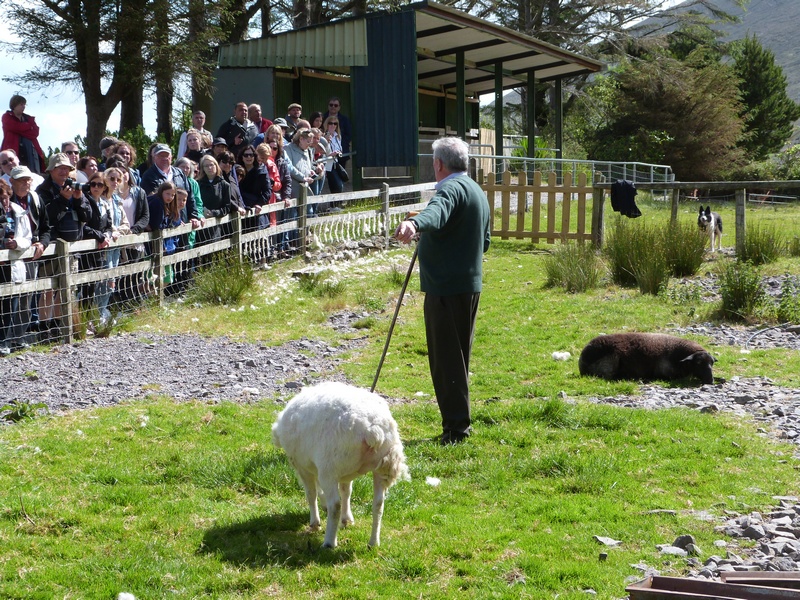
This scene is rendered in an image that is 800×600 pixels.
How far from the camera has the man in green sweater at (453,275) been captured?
650 cm

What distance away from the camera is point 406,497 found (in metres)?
5.60

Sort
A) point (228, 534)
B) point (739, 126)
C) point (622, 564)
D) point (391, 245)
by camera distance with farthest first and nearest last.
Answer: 1. point (739, 126)
2. point (391, 245)
3. point (228, 534)
4. point (622, 564)

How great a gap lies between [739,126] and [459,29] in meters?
23.1

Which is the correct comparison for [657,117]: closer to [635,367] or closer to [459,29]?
[459,29]

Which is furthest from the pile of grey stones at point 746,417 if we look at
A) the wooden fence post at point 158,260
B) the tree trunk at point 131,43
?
the tree trunk at point 131,43

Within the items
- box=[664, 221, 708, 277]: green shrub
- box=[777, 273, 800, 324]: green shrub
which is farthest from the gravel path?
box=[664, 221, 708, 277]: green shrub

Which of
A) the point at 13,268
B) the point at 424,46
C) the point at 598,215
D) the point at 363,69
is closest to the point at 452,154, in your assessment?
the point at 13,268

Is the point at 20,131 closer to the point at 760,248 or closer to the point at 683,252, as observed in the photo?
the point at 683,252

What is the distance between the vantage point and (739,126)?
131 feet

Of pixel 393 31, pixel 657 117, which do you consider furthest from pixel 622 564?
Answer: pixel 657 117

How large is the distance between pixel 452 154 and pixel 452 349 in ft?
4.55

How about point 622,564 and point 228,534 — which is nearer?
point 622,564

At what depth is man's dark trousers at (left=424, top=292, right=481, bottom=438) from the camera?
6574 millimetres

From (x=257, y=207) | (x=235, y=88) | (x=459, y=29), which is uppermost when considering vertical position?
(x=459, y=29)
